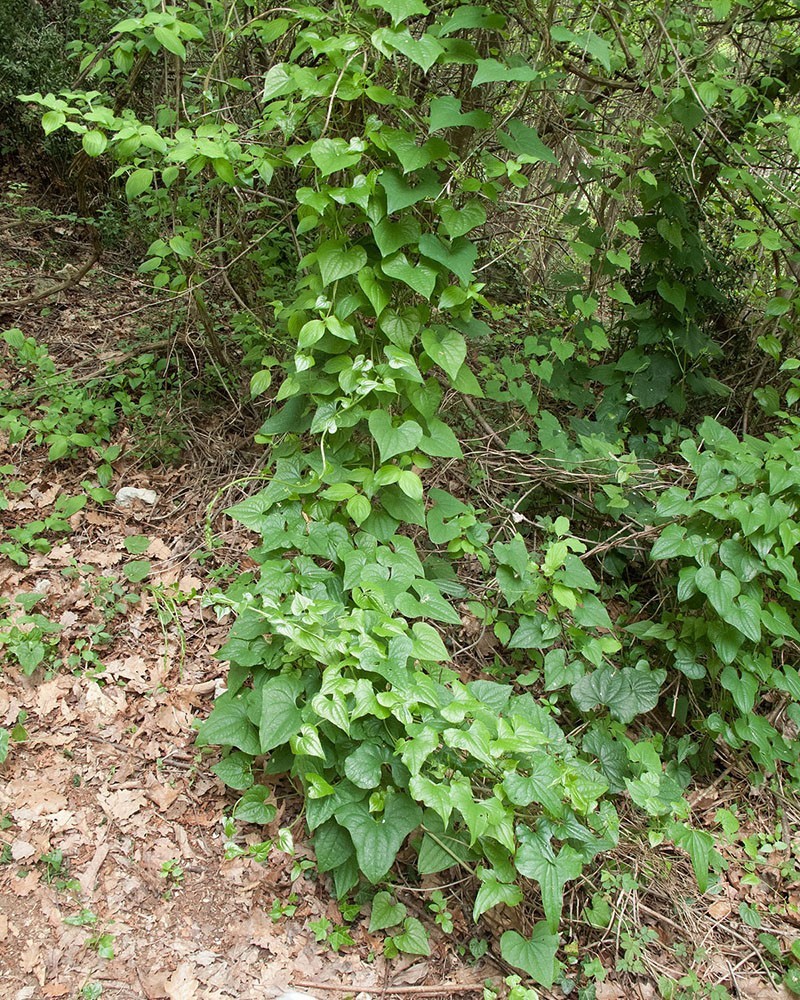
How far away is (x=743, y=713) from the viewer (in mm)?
2482

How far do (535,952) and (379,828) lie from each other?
51 cm

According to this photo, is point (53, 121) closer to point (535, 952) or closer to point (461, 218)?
point (461, 218)

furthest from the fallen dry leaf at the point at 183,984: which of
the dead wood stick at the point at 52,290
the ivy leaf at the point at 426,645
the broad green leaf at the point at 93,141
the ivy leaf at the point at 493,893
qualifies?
the dead wood stick at the point at 52,290

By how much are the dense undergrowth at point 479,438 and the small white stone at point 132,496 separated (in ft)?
2.28

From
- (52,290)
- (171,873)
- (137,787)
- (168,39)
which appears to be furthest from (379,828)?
(52,290)

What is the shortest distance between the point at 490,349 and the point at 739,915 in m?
2.85

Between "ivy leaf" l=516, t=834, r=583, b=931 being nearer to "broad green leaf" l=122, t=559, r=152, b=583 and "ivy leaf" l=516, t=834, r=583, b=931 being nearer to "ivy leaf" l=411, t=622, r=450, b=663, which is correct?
"ivy leaf" l=411, t=622, r=450, b=663

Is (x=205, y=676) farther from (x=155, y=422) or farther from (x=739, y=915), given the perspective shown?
(x=739, y=915)

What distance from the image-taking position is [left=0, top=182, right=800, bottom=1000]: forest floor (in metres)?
1.78

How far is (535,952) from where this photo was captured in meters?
1.78

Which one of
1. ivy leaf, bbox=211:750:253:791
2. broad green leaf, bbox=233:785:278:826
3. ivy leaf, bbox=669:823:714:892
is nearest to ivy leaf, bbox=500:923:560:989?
ivy leaf, bbox=669:823:714:892

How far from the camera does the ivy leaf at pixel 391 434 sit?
2.02 metres

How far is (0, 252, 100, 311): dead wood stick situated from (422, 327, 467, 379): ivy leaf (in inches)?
96.8

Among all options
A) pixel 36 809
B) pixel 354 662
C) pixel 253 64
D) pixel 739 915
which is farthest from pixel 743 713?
pixel 253 64
